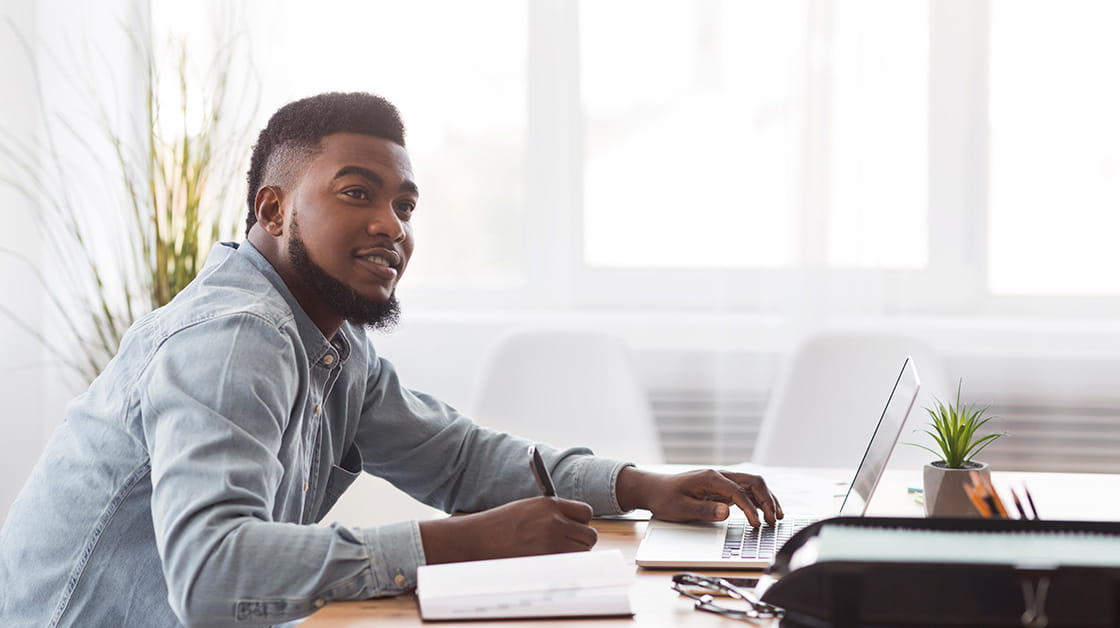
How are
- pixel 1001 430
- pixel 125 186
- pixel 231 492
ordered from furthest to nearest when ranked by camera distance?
pixel 125 186 → pixel 1001 430 → pixel 231 492

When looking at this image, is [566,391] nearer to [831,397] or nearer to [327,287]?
[831,397]

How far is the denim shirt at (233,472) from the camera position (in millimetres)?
1178

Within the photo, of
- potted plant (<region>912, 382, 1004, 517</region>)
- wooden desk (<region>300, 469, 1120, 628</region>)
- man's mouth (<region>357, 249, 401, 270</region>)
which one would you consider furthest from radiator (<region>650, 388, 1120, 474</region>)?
man's mouth (<region>357, 249, 401, 270</region>)

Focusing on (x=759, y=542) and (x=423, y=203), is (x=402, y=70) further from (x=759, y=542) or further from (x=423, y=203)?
(x=759, y=542)

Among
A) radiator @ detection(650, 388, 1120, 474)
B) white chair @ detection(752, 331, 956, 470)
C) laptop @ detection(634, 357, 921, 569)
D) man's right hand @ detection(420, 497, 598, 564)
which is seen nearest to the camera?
man's right hand @ detection(420, 497, 598, 564)

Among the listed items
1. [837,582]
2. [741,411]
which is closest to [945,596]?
[837,582]

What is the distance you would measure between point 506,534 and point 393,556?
0.13 meters

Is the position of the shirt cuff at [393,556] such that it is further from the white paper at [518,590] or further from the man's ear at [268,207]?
the man's ear at [268,207]

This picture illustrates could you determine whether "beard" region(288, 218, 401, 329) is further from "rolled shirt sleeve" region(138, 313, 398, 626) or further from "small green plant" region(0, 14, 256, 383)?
"small green plant" region(0, 14, 256, 383)

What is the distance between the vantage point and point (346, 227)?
4.96 feet

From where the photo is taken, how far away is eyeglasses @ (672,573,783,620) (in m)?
1.22

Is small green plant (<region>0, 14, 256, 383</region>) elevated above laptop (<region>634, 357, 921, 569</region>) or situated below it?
above

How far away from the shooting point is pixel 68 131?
3.14 meters

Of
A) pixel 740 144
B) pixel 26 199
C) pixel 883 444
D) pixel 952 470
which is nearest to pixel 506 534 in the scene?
pixel 883 444
